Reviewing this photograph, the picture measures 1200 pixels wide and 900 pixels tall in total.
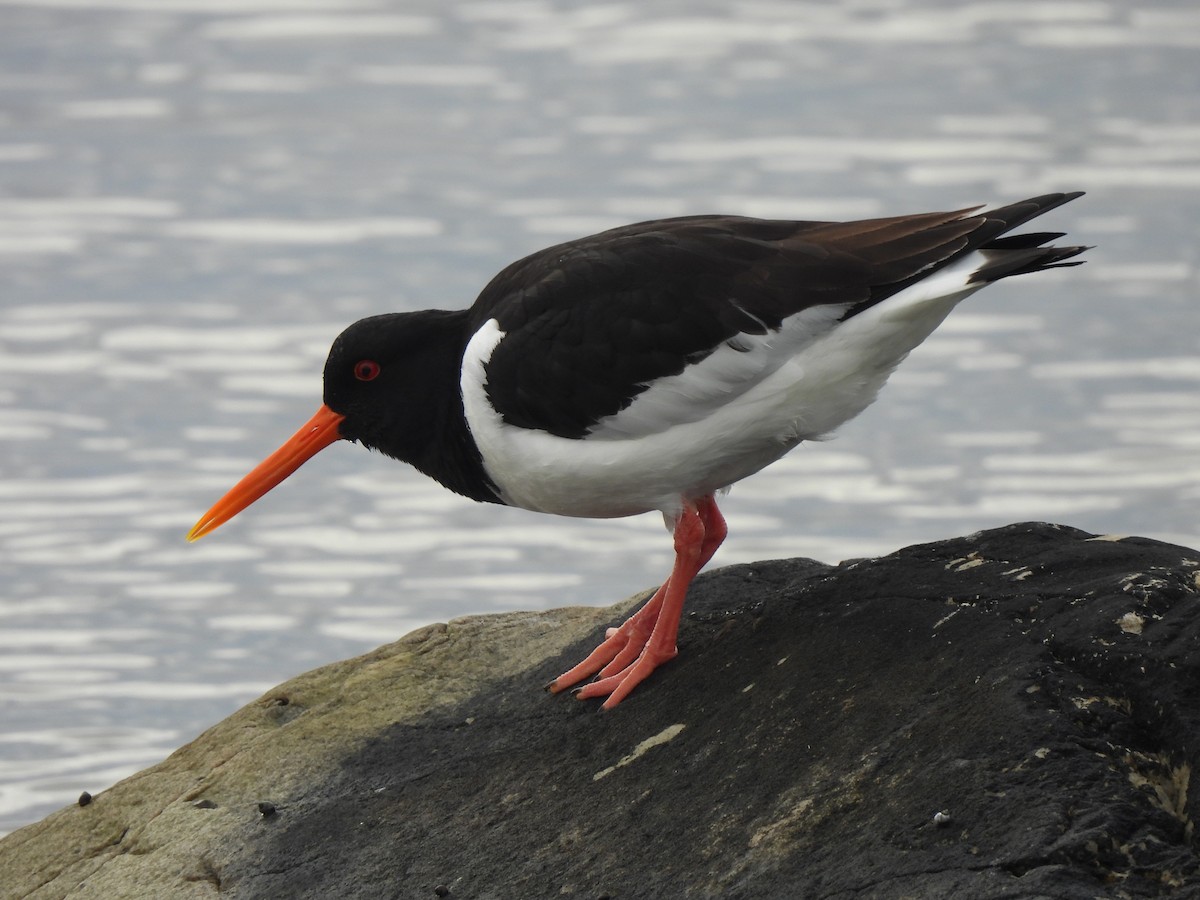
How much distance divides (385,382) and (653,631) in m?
1.36

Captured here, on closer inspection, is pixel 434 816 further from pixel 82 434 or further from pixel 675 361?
pixel 82 434

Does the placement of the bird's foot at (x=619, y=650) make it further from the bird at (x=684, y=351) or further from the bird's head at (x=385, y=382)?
the bird's head at (x=385, y=382)

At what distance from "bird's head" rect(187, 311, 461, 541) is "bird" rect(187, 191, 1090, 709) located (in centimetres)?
26

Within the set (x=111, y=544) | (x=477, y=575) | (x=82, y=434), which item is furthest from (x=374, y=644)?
(x=82, y=434)

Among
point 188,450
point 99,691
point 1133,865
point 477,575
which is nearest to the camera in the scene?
point 1133,865

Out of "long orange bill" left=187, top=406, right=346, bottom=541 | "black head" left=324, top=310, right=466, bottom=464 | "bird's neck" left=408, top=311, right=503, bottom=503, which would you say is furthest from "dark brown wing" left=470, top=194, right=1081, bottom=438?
"long orange bill" left=187, top=406, right=346, bottom=541

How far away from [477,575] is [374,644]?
0.86 m

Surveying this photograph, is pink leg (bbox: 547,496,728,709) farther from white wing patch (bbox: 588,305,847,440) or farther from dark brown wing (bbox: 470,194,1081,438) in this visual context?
dark brown wing (bbox: 470,194,1081,438)

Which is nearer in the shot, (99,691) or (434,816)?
(434,816)

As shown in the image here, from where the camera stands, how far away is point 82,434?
39.9ft

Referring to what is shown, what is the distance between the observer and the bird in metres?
5.75

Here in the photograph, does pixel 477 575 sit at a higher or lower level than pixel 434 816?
lower

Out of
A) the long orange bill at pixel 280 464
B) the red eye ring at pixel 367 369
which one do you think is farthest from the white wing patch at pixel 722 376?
the long orange bill at pixel 280 464

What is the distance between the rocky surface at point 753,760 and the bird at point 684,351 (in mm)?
406
